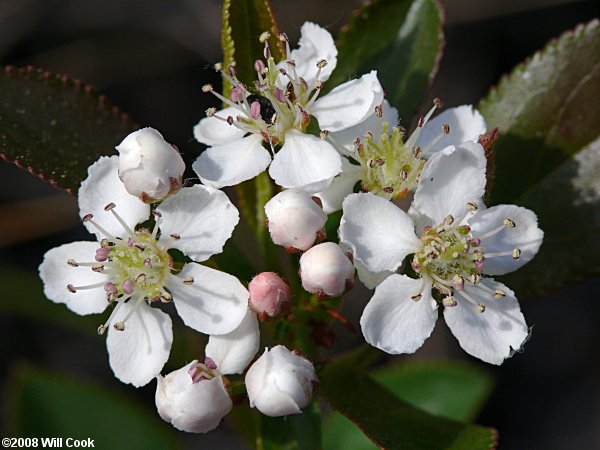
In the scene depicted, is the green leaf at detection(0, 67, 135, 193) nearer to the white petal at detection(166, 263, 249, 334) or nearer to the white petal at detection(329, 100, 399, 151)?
the white petal at detection(166, 263, 249, 334)

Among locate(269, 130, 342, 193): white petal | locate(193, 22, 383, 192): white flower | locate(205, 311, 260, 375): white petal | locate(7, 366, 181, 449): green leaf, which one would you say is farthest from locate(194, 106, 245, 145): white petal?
locate(7, 366, 181, 449): green leaf

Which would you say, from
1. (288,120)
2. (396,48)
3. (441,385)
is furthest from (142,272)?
(441,385)

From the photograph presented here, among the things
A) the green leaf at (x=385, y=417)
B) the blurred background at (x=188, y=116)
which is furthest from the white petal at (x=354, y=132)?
the blurred background at (x=188, y=116)

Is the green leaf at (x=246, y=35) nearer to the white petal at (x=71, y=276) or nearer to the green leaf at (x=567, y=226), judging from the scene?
the white petal at (x=71, y=276)

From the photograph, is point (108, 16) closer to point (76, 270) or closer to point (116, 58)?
point (116, 58)

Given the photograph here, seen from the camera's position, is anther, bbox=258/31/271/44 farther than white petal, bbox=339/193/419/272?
Yes

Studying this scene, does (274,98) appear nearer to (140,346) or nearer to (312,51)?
(312,51)
